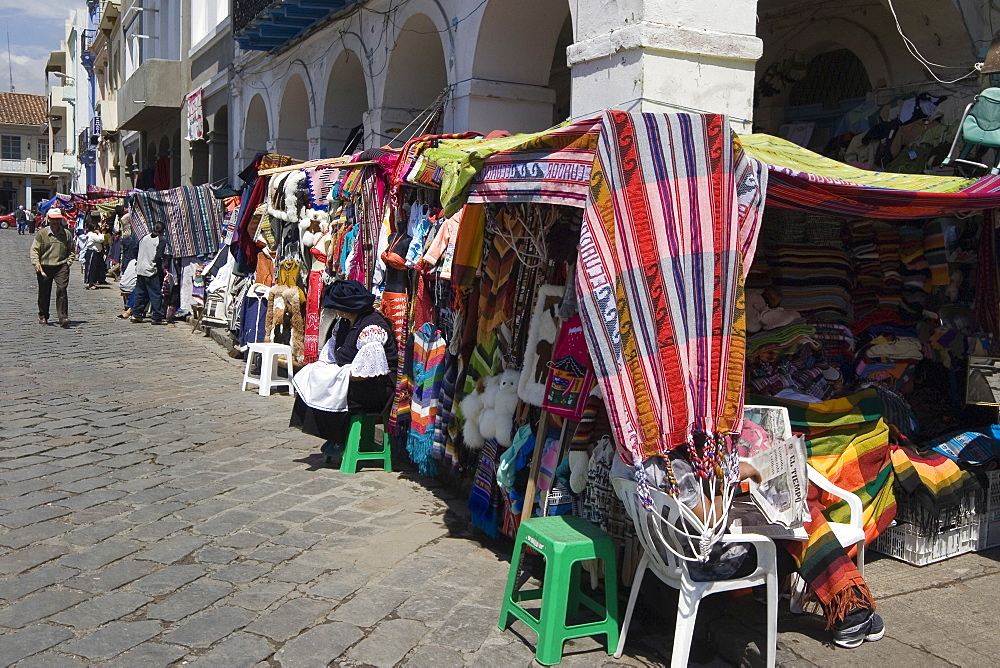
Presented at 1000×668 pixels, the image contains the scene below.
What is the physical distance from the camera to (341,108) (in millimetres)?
12039

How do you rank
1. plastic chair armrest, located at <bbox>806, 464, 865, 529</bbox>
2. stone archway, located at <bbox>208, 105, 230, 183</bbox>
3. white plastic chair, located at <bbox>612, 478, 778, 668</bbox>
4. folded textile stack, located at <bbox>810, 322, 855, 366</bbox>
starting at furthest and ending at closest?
stone archway, located at <bbox>208, 105, 230, 183</bbox>
folded textile stack, located at <bbox>810, 322, 855, 366</bbox>
plastic chair armrest, located at <bbox>806, 464, 865, 529</bbox>
white plastic chair, located at <bbox>612, 478, 778, 668</bbox>

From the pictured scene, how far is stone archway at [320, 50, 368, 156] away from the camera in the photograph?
39.1ft

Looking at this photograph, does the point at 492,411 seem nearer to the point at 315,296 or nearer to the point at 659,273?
the point at 659,273

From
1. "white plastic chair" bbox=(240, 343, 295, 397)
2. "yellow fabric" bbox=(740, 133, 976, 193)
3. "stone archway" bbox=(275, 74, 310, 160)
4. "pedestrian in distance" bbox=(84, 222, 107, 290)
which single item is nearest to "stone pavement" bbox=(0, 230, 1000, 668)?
"white plastic chair" bbox=(240, 343, 295, 397)

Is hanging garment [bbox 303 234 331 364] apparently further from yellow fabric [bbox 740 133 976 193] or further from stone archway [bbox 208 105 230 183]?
stone archway [bbox 208 105 230 183]

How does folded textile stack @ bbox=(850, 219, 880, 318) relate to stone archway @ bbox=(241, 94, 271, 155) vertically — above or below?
below

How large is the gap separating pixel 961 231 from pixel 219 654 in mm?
4579

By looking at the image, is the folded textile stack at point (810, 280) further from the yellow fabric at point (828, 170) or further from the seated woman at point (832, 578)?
the seated woman at point (832, 578)

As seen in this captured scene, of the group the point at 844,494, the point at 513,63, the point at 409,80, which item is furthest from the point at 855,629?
the point at 409,80

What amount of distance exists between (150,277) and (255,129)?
3213 millimetres

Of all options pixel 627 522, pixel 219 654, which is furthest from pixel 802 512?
pixel 219 654

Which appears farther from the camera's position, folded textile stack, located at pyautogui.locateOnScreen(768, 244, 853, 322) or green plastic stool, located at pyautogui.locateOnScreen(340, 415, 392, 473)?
green plastic stool, located at pyautogui.locateOnScreen(340, 415, 392, 473)

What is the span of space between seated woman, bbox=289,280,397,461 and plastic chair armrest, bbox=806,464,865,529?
2957 mm

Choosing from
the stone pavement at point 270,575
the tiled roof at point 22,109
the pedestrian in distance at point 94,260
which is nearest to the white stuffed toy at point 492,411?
the stone pavement at point 270,575
